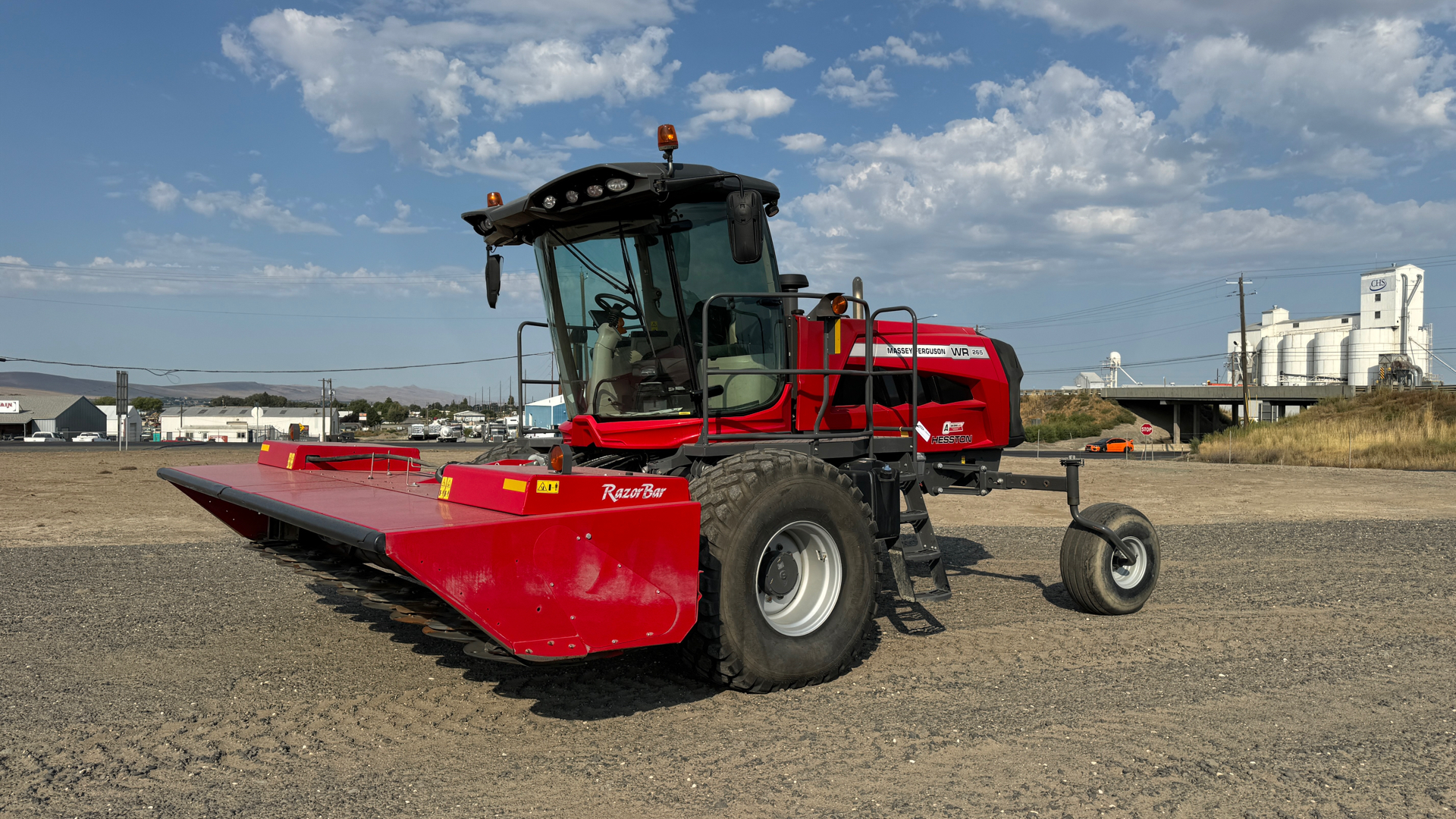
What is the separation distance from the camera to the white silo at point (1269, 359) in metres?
90.2

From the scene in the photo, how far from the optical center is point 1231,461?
34.8 m

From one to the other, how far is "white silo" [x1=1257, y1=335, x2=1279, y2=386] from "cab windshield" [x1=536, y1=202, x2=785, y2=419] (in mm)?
96889

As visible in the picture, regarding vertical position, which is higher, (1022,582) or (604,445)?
(604,445)

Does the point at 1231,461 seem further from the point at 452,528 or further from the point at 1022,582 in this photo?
the point at 452,528

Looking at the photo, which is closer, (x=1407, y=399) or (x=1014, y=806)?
(x=1014, y=806)

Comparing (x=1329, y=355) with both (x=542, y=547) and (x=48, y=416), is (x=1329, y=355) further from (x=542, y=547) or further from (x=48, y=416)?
(x=48, y=416)

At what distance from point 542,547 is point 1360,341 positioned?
93604 mm

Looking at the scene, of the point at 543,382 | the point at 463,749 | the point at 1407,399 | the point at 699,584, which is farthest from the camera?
the point at 1407,399

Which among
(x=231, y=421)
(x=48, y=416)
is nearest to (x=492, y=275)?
(x=231, y=421)

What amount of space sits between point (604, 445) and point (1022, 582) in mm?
4841

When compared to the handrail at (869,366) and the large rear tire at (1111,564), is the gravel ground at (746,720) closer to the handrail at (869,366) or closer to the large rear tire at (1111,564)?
the large rear tire at (1111,564)

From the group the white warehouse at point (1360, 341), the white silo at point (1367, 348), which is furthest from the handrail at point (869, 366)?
the white silo at point (1367, 348)

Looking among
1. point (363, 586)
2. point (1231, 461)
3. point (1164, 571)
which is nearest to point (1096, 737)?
point (363, 586)

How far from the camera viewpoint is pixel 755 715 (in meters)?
4.62
